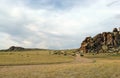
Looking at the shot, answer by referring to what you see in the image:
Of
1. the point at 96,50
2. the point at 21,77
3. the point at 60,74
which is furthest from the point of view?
the point at 96,50

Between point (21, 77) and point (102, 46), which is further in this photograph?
point (102, 46)

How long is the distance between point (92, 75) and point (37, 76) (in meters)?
6.52

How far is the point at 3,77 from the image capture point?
3048 cm

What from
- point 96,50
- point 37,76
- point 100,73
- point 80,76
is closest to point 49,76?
point 37,76

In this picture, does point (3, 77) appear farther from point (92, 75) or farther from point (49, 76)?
point (92, 75)

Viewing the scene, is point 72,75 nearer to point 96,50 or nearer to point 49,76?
point 49,76

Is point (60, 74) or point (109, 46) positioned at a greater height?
point (109, 46)

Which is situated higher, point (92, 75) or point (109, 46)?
point (109, 46)

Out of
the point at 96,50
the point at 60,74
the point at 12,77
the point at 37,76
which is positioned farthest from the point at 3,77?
→ the point at 96,50

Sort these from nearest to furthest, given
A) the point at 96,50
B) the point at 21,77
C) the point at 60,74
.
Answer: the point at 21,77 → the point at 60,74 → the point at 96,50

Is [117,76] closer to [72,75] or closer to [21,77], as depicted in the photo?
[72,75]

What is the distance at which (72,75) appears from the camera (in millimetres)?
31938

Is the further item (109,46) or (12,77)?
(109,46)

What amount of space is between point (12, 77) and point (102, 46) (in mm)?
173279
